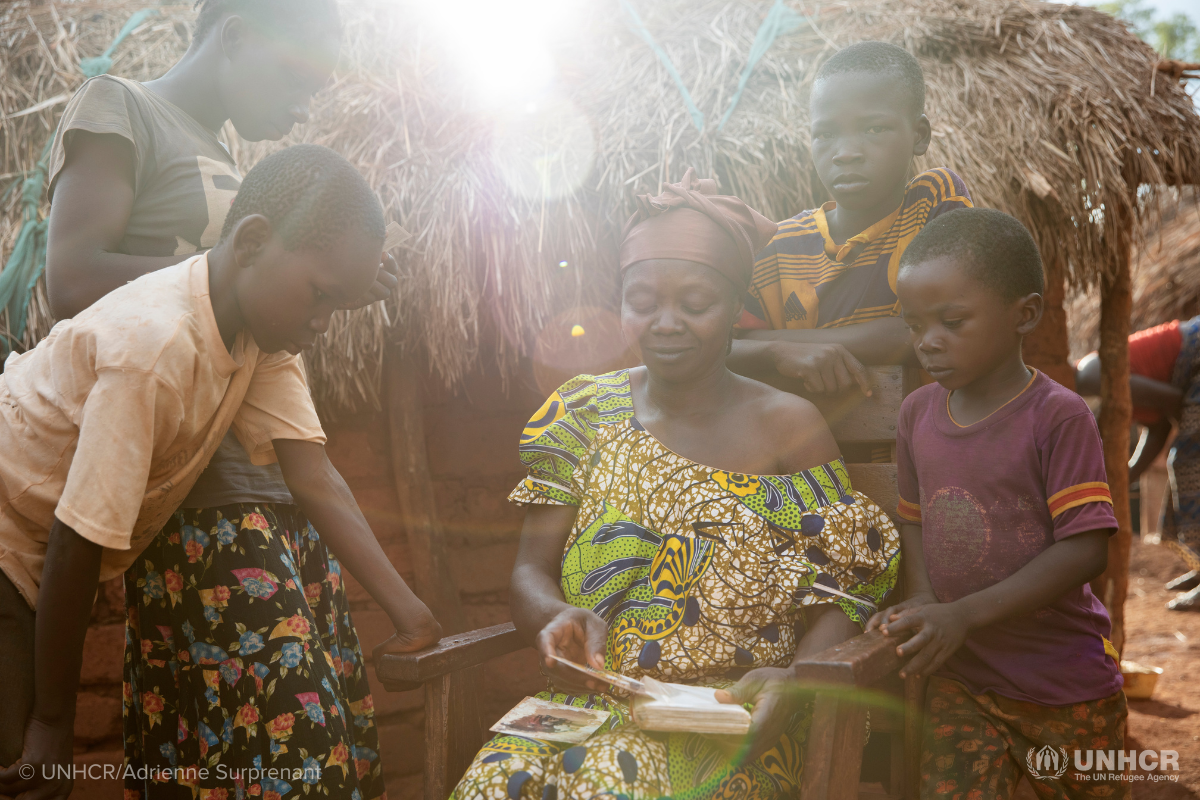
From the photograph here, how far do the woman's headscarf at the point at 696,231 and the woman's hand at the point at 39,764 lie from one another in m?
1.50

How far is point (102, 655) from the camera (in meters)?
3.38

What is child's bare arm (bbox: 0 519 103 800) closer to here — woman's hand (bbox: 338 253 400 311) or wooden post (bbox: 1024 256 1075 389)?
woman's hand (bbox: 338 253 400 311)

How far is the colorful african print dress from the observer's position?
1612 millimetres

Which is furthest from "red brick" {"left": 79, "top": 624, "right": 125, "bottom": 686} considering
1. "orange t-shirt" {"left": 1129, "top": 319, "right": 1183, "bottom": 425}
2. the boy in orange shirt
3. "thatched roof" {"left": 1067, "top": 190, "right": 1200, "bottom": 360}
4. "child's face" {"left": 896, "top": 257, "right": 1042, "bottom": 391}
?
"thatched roof" {"left": 1067, "top": 190, "right": 1200, "bottom": 360}

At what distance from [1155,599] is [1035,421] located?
21.8 feet

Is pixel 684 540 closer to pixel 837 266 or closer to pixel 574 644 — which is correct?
pixel 574 644

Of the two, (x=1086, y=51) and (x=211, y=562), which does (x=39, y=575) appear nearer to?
(x=211, y=562)

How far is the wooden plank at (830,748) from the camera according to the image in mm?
1477

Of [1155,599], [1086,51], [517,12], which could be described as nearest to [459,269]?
[517,12]

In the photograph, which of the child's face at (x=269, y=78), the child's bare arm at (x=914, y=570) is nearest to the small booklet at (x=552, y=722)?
the child's bare arm at (x=914, y=570)

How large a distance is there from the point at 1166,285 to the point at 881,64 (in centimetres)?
704

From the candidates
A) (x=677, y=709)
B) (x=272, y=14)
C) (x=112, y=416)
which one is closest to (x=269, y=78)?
(x=272, y=14)

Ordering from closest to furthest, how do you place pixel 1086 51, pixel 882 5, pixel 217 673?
pixel 217 673, pixel 1086 51, pixel 882 5

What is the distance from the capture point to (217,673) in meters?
1.59
